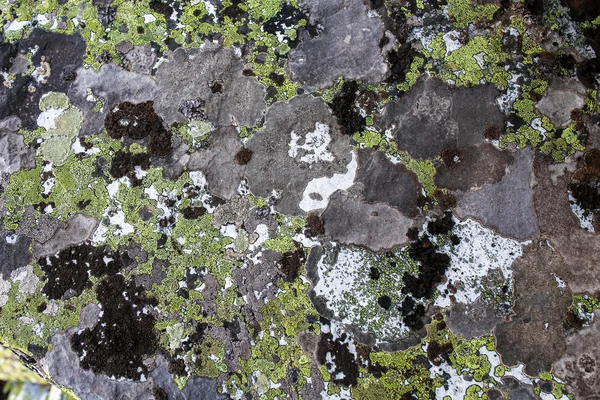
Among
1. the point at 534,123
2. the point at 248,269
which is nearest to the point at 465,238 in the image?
the point at 534,123

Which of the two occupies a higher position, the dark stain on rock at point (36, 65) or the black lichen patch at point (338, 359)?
the dark stain on rock at point (36, 65)

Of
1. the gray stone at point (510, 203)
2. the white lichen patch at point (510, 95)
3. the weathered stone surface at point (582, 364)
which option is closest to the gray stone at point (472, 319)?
the weathered stone surface at point (582, 364)

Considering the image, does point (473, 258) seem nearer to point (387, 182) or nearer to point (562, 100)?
point (387, 182)

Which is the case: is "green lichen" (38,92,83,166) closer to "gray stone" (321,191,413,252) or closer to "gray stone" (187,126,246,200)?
"gray stone" (187,126,246,200)

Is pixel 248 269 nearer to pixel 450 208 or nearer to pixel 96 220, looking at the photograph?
pixel 96 220

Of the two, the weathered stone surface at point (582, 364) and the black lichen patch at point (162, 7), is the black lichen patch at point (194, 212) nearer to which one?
the black lichen patch at point (162, 7)

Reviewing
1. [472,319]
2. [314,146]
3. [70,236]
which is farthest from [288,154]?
[70,236]

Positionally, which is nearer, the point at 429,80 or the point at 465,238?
the point at 465,238
